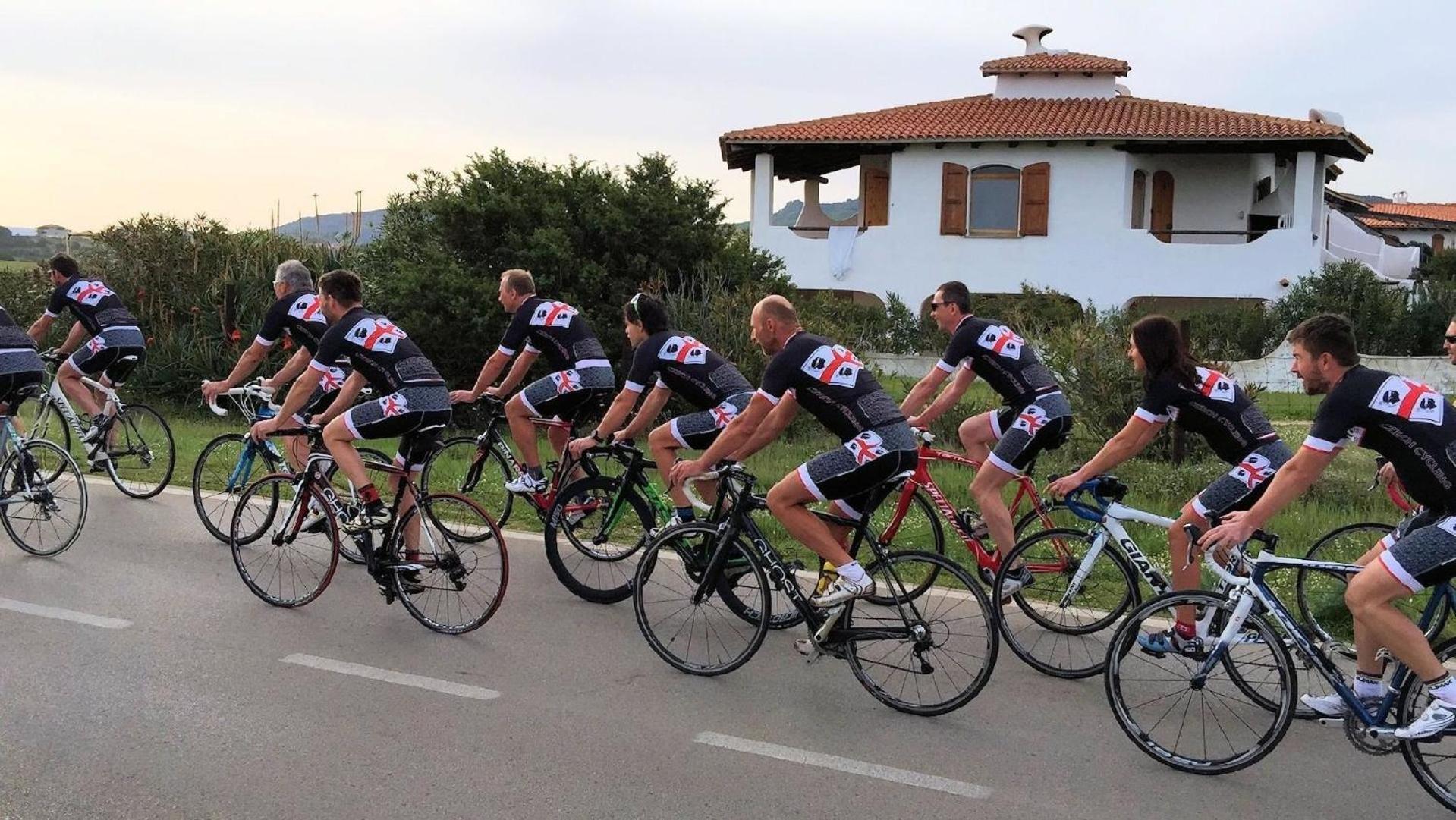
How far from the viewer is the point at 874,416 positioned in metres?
6.15

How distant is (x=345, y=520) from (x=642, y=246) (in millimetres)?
10046

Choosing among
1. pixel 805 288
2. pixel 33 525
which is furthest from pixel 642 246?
pixel 805 288

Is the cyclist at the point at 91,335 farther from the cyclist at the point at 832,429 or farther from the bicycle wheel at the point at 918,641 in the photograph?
the bicycle wheel at the point at 918,641

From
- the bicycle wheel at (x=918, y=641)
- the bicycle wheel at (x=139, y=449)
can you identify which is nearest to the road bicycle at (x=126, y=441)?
the bicycle wheel at (x=139, y=449)

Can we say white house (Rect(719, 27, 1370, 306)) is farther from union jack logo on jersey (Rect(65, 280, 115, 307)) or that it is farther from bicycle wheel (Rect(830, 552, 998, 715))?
bicycle wheel (Rect(830, 552, 998, 715))

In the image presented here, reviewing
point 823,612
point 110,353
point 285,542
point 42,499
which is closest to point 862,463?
point 823,612

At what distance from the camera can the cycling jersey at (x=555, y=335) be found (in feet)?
31.3

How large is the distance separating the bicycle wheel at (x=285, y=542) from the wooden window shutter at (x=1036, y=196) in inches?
1023

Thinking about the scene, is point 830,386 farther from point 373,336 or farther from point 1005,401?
point 373,336

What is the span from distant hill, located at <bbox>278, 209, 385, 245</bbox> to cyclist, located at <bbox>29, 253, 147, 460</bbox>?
9280 millimetres

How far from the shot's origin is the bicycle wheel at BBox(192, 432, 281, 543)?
355 inches

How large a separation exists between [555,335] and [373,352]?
2.27m

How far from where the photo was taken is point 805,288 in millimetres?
32438

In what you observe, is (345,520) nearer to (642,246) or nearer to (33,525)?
(33,525)
